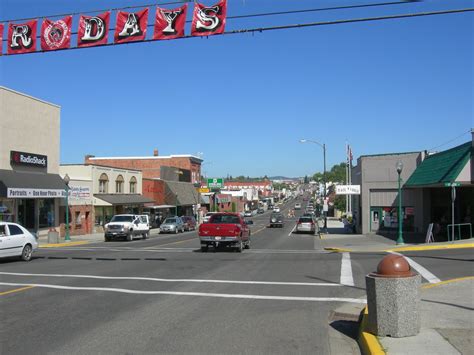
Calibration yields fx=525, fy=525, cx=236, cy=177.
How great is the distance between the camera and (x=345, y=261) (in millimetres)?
19344

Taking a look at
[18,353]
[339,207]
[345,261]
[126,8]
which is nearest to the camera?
[18,353]

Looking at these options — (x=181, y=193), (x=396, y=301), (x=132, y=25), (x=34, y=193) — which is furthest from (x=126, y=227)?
(x=181, y=193)

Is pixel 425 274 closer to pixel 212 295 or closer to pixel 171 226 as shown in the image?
pixel 212 295

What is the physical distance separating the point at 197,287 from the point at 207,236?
1157 centimetres

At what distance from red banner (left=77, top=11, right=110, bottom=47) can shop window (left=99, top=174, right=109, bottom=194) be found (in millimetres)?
35387

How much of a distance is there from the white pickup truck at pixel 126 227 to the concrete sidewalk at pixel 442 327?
2795 centimetres

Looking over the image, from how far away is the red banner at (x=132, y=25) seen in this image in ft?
46.7

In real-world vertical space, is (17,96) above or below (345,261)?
above

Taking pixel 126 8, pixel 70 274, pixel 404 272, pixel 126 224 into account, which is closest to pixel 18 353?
pixel 404 272

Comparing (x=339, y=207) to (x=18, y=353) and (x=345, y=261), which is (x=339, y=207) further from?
(x=18, y=353)

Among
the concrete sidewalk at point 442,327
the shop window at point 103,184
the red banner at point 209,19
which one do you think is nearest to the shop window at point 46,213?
the shop window at point 103,184

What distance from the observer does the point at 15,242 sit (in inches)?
756

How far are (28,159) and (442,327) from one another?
3313cm

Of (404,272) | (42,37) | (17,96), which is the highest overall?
(17,96)
